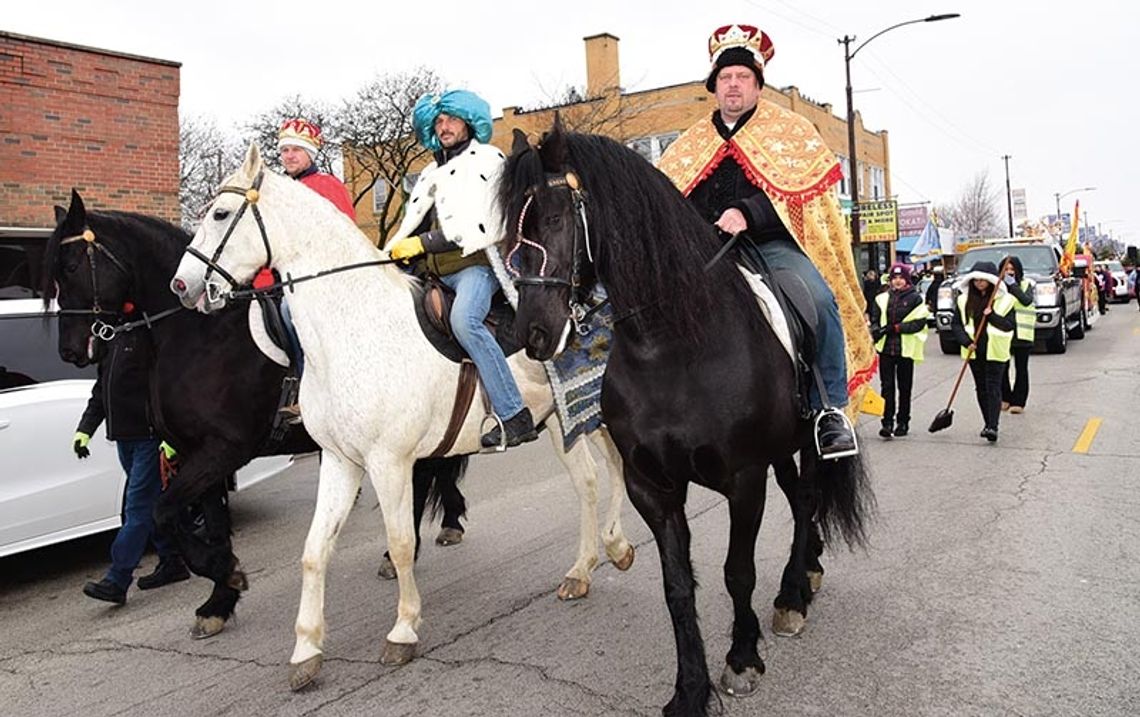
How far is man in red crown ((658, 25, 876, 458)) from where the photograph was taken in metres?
4.34

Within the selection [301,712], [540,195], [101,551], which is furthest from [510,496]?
[540,195]

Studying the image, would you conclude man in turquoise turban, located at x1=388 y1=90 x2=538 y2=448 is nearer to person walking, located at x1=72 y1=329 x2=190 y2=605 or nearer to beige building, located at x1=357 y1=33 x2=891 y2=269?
person walking, located at x1=72 y1=329 x2=190 y2=605

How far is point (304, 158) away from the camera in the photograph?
561cm

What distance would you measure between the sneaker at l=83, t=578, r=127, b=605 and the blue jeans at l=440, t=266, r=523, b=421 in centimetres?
272

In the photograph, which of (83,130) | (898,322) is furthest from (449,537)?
(83,130)

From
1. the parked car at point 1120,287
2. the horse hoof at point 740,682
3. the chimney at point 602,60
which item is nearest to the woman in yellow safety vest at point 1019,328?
the horse hoof at point 740,682

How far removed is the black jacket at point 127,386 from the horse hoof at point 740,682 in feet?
11.6

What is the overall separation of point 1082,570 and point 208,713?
4659mm

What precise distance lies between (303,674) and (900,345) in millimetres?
8423

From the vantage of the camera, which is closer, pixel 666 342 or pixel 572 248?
pixel 572 248

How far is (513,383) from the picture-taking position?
4734 mm

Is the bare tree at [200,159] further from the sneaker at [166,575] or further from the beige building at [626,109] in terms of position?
the sneaker at [166,575]

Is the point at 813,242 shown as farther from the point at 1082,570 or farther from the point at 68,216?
the point at 68,216

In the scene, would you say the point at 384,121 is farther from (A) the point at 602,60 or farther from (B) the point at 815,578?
(B) the point at 815,578
